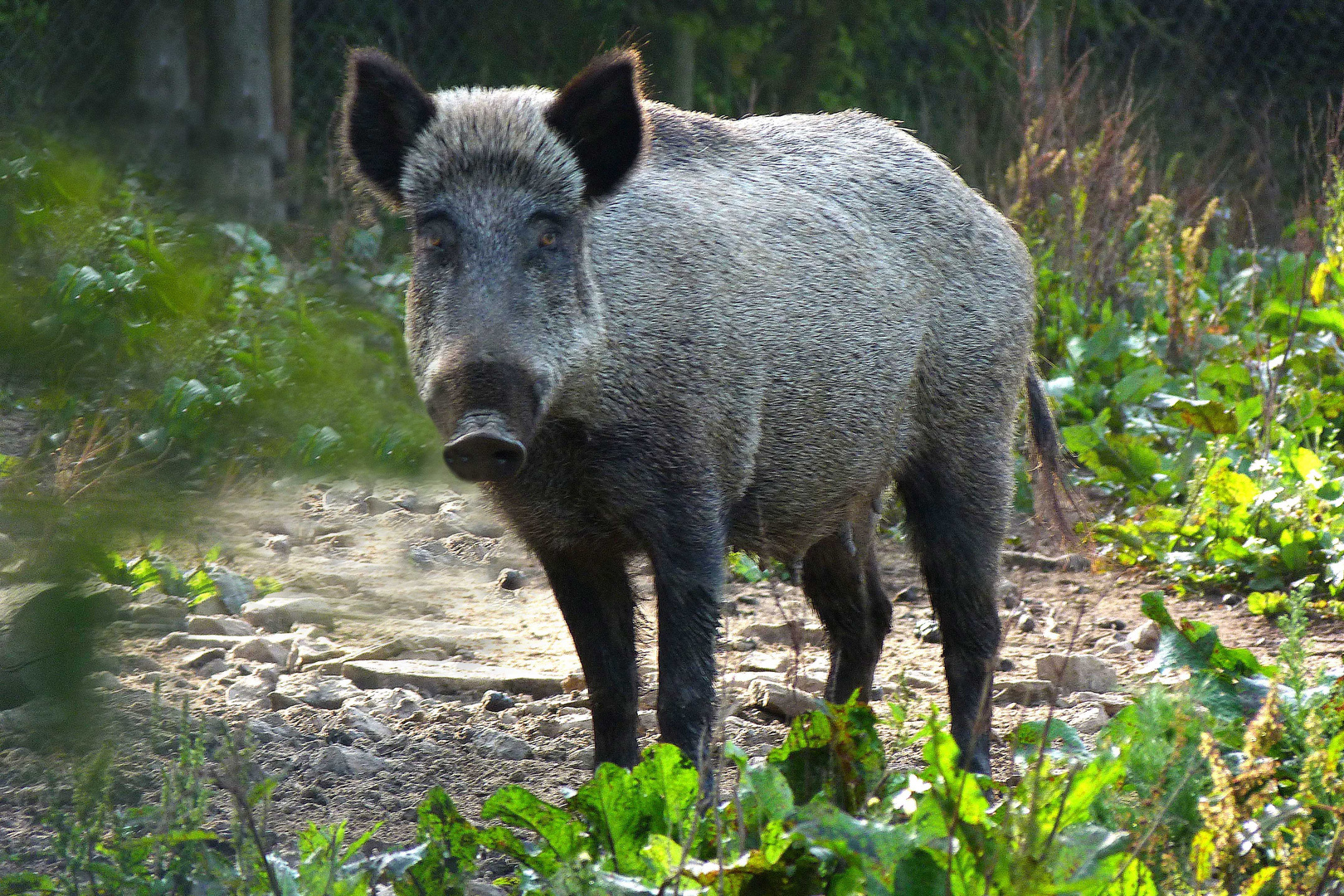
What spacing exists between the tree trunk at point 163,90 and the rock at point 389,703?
236 cm

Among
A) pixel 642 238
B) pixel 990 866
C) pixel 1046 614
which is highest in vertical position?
pixel 642 238

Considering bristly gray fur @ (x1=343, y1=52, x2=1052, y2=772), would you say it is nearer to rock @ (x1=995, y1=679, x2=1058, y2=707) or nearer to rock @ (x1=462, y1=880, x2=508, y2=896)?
rock @ (x1=995, y1=679, x2=1058, y2=707)

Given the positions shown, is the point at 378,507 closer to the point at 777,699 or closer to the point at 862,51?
the point at 777,699

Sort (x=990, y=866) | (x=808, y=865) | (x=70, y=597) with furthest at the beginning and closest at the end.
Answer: (x=808, y=865) < (x=990, y=866) < (x=70, y=597)

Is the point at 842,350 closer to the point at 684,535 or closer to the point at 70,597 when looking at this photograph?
the point at 684,535

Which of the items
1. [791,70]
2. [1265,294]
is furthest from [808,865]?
[791,70]

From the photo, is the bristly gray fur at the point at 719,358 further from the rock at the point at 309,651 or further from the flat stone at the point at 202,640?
the flat stone at the point at 202,640

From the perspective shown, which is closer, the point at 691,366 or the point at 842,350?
the point at 691,366

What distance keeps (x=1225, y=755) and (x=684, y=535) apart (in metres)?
1.11

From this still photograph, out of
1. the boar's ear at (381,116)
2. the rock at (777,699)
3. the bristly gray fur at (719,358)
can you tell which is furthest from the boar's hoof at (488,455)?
the rock at (777,699)

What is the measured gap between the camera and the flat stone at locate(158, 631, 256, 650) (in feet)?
12.2

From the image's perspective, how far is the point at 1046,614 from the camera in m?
4.71

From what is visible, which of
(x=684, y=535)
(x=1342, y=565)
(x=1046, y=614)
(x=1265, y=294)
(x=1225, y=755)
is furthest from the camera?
(x=1265, y=294)

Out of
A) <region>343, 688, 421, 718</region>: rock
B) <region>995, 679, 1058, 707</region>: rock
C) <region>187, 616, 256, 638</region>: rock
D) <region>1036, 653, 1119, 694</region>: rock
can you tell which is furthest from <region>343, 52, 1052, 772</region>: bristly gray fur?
<region>187, 616, 256, 638</region>: rock
